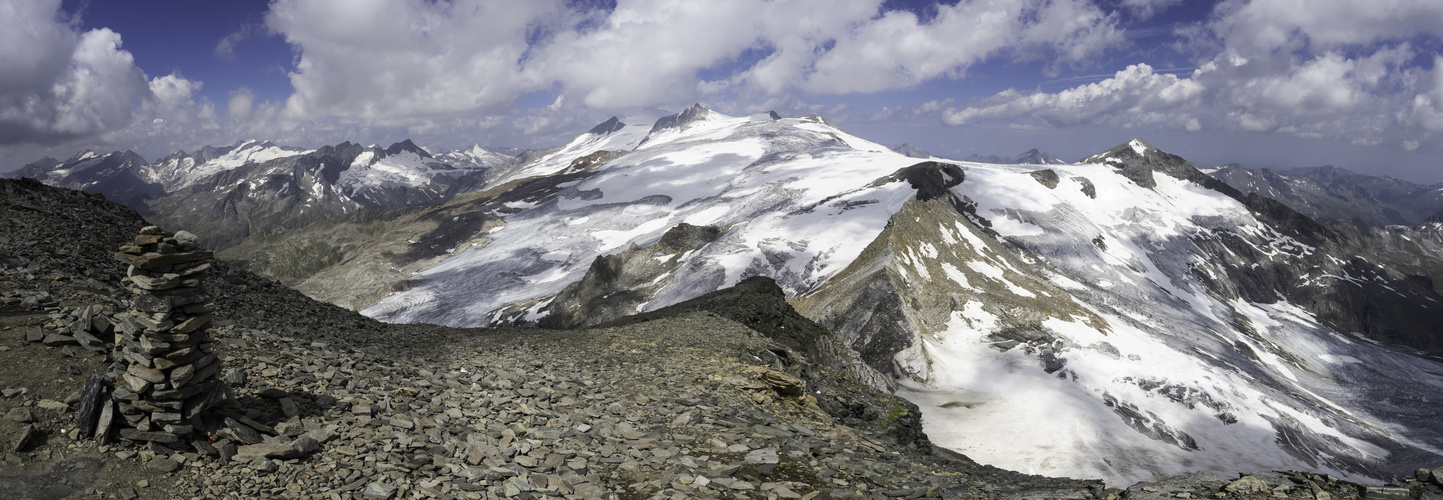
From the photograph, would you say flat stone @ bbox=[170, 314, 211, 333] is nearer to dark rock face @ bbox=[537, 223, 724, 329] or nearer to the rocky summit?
the rocky summit

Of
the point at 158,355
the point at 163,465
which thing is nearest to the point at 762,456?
the point at 163,465

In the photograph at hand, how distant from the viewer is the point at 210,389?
1102cm

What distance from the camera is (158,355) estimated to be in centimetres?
1041

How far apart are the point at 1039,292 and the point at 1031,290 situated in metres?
0.79

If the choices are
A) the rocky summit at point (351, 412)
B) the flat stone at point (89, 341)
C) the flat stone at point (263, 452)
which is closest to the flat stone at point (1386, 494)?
the rocky summit at point (351, 412)

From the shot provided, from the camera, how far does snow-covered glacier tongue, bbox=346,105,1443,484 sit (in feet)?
148

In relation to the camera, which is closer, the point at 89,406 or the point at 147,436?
the point at 89,406

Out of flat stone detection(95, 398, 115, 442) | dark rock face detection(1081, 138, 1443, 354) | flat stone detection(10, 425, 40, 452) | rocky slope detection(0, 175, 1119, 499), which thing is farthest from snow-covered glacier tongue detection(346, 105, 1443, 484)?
flat stone detection(10, 425, 40, 452)

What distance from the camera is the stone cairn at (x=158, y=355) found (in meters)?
10.1

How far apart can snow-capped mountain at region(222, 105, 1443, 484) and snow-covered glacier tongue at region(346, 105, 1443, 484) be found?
36 centimetres

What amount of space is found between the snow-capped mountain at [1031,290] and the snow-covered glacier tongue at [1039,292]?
1.18 ft

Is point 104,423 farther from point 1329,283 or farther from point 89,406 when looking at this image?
point 1329,283

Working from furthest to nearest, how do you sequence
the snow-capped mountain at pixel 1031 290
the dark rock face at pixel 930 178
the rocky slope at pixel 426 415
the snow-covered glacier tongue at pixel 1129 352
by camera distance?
the dark rock face at pixel 930 178 → the snow-capped mountain at pixel 1031 290 → the snow-covered glacier tongue at pixel 1129 352 → the rocky slope at pixel 426 415

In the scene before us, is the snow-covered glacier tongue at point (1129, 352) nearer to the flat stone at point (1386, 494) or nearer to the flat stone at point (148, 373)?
the flat stone at point (1386, 494)
